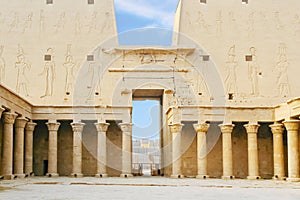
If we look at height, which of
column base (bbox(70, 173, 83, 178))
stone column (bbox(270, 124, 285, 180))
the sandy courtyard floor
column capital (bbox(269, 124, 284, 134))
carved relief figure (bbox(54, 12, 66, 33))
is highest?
carved relief figure (bbox(54, 12, 66, 33))

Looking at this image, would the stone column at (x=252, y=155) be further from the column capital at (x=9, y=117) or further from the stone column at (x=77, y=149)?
the column capital at (x=9, y=117)

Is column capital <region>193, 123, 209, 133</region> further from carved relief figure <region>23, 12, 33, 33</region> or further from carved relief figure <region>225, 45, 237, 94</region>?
carved relief figure <region>23, 12, 33, 33</region>

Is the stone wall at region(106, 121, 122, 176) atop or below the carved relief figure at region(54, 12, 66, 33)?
below

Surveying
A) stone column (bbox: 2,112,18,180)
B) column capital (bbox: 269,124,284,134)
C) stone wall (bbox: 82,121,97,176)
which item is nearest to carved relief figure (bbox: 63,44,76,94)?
stone wall (bbox: 82,121,97,176)

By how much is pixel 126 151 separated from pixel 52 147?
424 cm

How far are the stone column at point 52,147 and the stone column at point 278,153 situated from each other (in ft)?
40.3

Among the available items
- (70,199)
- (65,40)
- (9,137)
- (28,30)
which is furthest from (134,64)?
(70,199)

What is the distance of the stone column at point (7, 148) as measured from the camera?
23.9 metres

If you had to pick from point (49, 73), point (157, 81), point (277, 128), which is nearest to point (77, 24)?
point (49, 73)

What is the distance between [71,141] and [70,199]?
17895 mm

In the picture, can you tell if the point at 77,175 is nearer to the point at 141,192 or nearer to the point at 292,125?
the point at 292,125

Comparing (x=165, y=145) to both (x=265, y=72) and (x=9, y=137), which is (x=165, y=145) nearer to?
(x=265, y=72)

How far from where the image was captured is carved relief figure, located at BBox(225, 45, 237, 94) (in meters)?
32.7

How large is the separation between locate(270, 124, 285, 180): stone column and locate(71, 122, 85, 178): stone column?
35.6 feet
